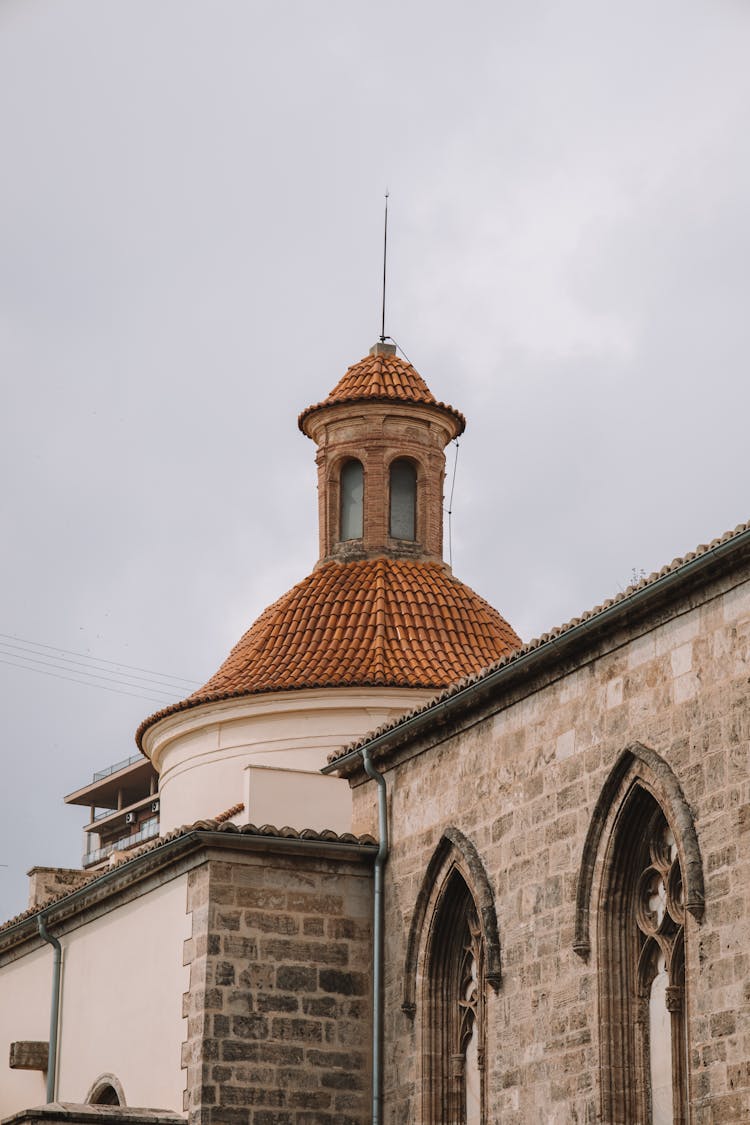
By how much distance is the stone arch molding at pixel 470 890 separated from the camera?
760 inches

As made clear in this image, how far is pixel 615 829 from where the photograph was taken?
1789 centimetres

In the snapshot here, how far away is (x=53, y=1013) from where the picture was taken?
23.8 m

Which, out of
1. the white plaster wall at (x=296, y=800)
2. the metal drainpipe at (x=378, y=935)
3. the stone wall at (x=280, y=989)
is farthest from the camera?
the white plaster wall at (x=296, y=800)

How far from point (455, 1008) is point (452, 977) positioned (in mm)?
272

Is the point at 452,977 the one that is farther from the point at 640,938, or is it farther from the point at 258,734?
the point at 258,734

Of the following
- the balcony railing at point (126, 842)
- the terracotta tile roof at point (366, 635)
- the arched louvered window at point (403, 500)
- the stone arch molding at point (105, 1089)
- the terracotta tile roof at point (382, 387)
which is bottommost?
the stone arch molding at point (105, 1089)

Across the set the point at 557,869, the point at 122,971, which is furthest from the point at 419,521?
the point at 557,869

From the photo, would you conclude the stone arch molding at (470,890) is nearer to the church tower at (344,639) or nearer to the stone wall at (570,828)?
the stone wall at (570,828)

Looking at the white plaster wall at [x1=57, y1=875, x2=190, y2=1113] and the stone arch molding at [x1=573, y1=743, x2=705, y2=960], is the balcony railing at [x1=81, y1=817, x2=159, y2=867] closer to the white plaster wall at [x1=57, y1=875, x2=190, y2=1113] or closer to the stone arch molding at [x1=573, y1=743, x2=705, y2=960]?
the white plaster wall at [x1=57, y1=875, x2=190, y2=1113]

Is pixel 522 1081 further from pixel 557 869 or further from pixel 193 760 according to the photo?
pixel 193 760

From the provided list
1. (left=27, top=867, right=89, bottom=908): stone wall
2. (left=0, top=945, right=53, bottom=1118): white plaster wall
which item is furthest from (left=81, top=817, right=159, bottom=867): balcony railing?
(left=0, top=945, right=53, bottom=1118): white plaster wall

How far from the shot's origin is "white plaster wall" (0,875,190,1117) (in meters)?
21.0

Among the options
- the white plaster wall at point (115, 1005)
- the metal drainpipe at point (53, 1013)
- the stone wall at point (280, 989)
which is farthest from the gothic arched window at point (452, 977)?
the metal drainpipe at point (53, 1013)

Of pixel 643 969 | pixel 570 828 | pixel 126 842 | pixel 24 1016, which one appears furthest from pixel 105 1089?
pixel 126 842
